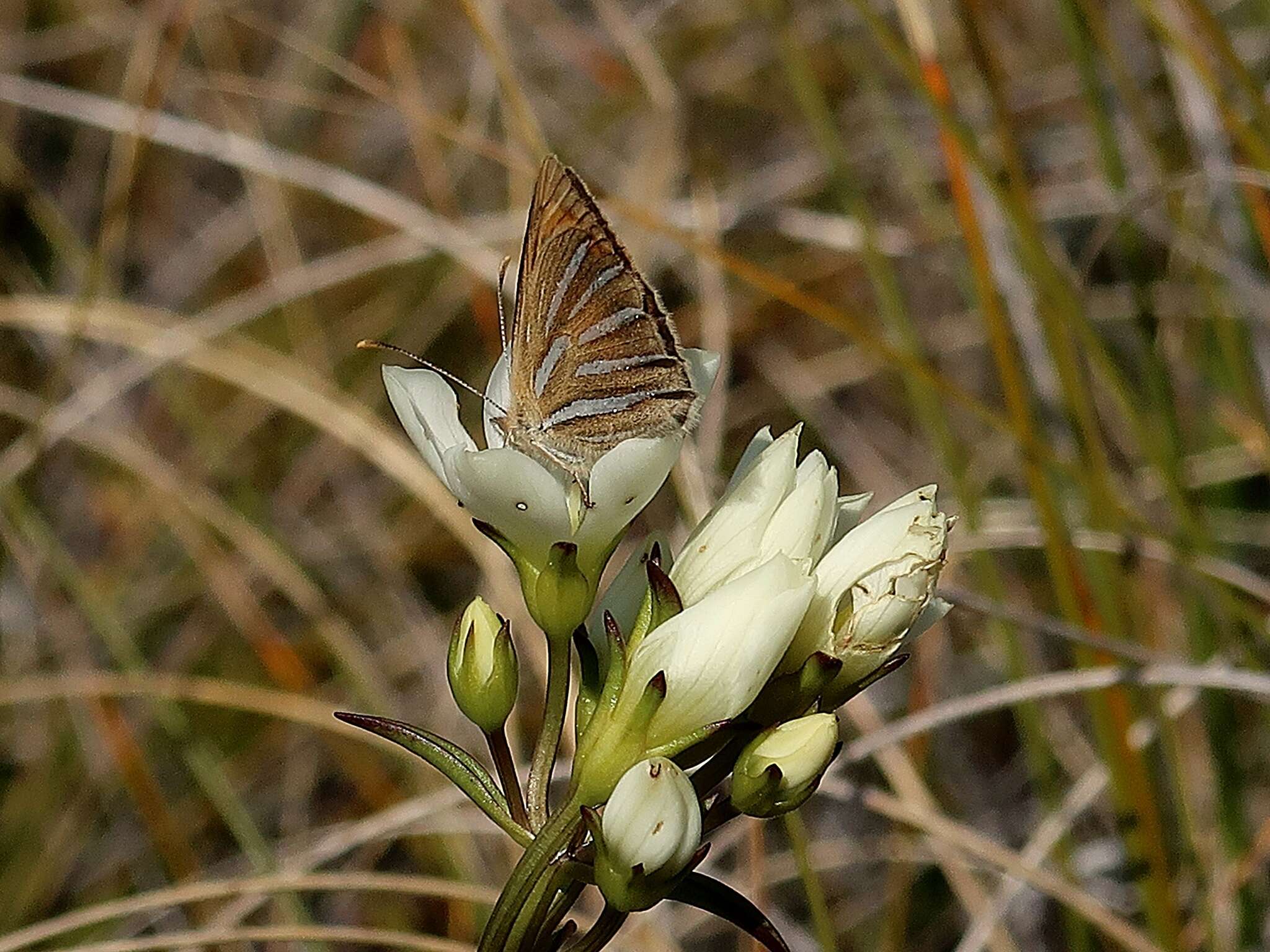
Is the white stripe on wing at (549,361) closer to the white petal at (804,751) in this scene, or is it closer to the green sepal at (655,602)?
the green sepal at (655,602)

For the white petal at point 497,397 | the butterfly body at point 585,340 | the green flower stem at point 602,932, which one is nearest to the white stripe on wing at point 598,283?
the butterfly body at point 585,340

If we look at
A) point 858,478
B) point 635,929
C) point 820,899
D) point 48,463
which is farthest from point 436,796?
point 48,463

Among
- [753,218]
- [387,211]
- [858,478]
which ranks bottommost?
[858,478]

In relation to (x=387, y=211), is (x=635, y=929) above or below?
below

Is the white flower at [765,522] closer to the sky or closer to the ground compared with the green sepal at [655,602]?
closer to the sky

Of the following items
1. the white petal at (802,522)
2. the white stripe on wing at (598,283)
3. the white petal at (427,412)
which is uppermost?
the white stripe on wing at (598,283)

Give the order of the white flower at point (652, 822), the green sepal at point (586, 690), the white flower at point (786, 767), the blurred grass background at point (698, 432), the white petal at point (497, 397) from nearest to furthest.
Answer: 1. the white flower at point (652, 822)
2. the white flower at point (786, 767)
3. the green sepal at point (586, 690)
4. the white petal at point (497, 397)
5. the blurred grass background at point (698, 432)

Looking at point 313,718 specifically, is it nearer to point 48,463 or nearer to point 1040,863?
point 1040,863
